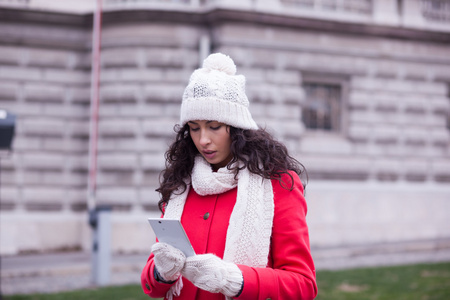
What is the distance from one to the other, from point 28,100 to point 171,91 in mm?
2874

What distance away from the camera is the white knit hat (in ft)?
9.15

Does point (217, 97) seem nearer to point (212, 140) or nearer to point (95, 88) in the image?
point (212, 140)

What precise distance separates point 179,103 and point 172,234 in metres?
9.79

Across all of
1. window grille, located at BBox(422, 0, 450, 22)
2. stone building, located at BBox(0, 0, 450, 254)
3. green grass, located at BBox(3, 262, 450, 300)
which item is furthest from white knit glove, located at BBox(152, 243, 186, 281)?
window grille, located at BBox(422, 0, 450, 22)

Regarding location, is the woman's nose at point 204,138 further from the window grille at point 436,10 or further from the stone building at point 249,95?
the window grille at point 436,10

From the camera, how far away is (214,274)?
2.43 metres

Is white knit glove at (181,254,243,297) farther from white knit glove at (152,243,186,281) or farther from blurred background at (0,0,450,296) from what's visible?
blurred background at (0,0,450,296)

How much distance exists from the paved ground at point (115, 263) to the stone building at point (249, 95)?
635 millimetres

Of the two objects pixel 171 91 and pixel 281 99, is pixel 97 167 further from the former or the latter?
pixel 281 99

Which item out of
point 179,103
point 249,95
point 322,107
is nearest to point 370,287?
point 249,95

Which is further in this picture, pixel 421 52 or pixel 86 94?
pixel 421 52

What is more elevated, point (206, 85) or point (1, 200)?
point (206, 85)

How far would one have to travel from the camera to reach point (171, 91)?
12.1m

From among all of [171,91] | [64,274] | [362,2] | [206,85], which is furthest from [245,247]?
[362,2]
